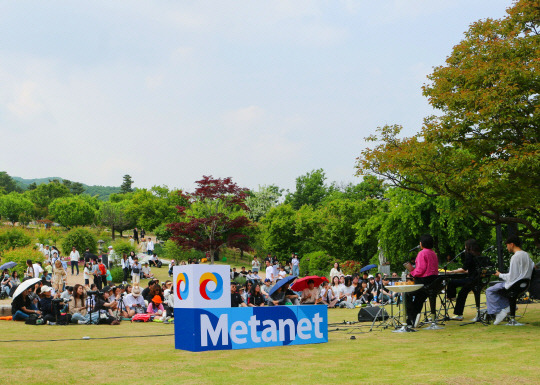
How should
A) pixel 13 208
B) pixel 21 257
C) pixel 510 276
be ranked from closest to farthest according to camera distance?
pixel 510 276 → pixel 21 257 → pixel 13 208

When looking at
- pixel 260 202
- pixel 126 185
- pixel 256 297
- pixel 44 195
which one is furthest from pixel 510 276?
pixel 126 185

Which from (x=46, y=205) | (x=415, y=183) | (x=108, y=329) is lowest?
(x=108, y=329)

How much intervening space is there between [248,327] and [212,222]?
3081 cm

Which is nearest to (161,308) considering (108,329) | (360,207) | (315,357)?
(108,329)

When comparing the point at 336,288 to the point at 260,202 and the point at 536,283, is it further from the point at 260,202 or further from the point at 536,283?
the point at 260,202

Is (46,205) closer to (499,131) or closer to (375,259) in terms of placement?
(375,259)

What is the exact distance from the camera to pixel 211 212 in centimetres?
4362

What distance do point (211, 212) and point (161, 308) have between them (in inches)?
1027

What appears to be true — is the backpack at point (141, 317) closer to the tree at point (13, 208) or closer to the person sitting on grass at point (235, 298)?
the person sitting on grass at point (235, 298)

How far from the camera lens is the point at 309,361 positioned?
7.70 m

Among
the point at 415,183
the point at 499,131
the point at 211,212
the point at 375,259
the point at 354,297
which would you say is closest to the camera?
the point at 499,131

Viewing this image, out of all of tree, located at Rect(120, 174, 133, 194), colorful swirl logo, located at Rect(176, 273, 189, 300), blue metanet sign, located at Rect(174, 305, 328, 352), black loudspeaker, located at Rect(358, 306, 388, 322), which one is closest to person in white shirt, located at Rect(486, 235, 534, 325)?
black loudspeaker, located at Rect(358, 306, 388, 322)

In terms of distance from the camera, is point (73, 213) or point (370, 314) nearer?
point (370, 314)

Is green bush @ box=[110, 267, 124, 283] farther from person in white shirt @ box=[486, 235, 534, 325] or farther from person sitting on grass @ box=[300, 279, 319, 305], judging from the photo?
person in white shirt @ box=[486, 235, 534, 325]
